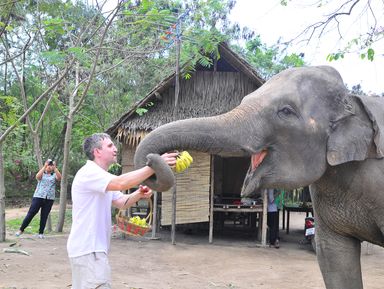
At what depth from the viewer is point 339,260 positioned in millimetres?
3562

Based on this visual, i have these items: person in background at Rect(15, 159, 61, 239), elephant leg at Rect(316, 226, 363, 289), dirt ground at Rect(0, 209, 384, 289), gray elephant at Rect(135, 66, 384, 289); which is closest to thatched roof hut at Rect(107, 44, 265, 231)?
dirt ground at Rect(0, 209, 384, 289)

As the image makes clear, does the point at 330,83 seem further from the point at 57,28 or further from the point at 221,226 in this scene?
the point at 221,226

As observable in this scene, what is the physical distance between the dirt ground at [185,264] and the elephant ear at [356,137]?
4.37 meters

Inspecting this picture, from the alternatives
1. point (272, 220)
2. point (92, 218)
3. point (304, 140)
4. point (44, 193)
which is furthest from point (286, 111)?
point (272, 220)

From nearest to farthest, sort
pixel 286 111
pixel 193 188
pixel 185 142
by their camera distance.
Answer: pixel 185 142 → pixel 286 111 → pixel 193 188

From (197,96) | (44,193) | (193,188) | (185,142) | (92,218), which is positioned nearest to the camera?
(185,142)

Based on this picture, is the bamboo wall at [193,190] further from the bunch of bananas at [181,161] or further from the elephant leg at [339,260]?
the bunch of bananas at [181,161]

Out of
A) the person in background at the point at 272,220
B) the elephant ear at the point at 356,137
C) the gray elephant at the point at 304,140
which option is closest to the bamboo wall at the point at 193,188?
the person in background at the point at 272,220

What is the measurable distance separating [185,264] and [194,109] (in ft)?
12.4

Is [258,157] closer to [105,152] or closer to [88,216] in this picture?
[105,152]

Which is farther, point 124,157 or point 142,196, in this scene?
point 124,157

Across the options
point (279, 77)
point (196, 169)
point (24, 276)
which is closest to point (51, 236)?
point (196, 169)

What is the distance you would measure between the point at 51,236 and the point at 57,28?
20.3ft

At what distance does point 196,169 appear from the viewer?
1147cm
